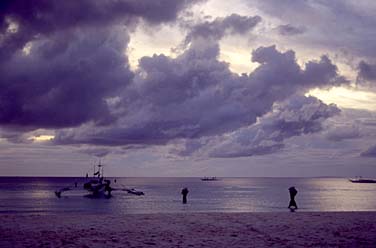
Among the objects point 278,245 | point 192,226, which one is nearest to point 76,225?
point 192,226

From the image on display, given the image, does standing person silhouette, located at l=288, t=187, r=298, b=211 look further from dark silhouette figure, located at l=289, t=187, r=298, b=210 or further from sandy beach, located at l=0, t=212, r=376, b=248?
sandy beach, located at l=0, t=212, r=376, b=248

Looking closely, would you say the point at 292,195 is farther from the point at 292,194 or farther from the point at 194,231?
the point at 194,231

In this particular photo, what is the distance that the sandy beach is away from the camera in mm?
16922

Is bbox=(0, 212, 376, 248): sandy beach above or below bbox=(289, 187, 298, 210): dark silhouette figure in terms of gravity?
below

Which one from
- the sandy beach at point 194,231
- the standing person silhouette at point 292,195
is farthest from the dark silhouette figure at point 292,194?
the sandy beach at point 194,231

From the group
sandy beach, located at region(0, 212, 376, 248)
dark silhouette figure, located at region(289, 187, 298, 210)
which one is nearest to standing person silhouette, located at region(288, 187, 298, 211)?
dark silhouette figure, located at region(289, 187, 298, 210)

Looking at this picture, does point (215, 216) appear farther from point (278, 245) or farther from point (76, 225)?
point (278, 245)

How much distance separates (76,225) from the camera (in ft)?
73.7

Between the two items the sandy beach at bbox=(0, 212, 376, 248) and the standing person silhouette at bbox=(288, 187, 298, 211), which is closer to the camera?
the sandy beach at bbox=(0, 212, 376, 248)

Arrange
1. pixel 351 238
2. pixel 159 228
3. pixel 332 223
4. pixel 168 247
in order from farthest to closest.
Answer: pixel 332 223
pixel 159 228
pixel 351 238
pixel 168 247

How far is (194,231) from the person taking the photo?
20.4 m

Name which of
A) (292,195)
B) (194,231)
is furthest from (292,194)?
(194,231)

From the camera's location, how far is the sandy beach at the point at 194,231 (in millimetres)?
16922

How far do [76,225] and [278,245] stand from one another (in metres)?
11.1
